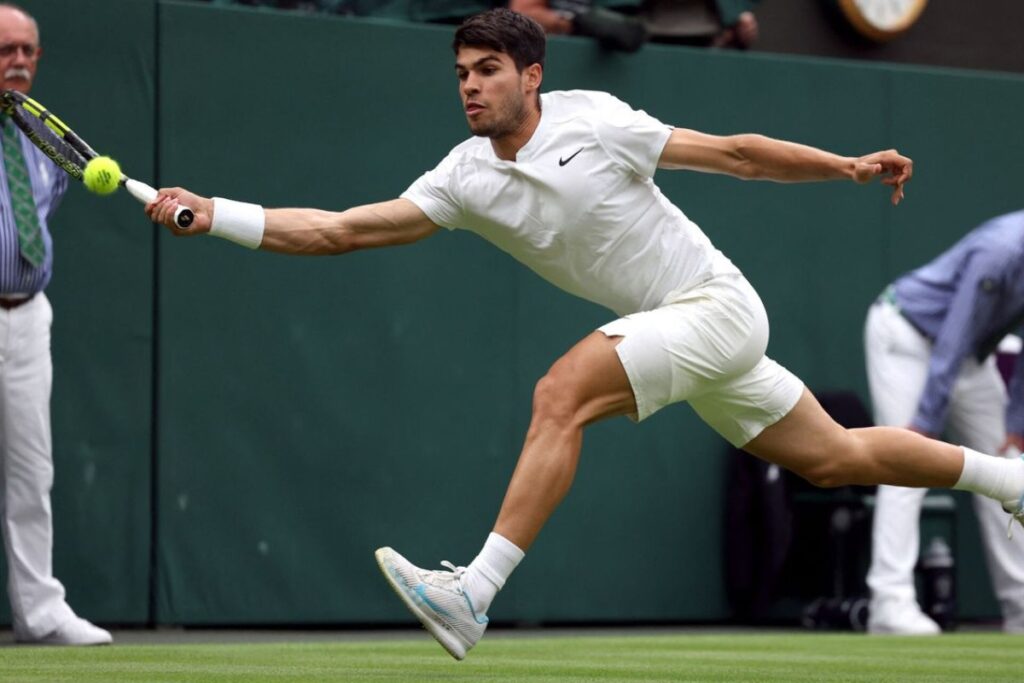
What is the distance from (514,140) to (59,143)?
161 cm

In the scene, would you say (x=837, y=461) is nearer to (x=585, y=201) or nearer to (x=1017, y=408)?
(x=585, y=201)

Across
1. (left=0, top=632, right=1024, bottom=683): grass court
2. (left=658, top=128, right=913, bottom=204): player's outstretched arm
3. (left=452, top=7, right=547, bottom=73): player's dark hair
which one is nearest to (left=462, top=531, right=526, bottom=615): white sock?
(left=0, top=632, right=1024, bottom=683): grass court

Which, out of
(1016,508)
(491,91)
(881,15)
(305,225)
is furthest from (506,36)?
(881,15)

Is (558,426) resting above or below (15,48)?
below

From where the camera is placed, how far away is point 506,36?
6.29 meters

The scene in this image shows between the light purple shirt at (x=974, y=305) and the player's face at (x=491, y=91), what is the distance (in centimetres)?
434

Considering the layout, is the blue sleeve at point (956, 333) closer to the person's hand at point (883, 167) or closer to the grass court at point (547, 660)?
the grass court at point (547, 660)

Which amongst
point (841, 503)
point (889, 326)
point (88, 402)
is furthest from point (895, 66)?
point (88, 402)

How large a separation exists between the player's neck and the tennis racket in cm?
105

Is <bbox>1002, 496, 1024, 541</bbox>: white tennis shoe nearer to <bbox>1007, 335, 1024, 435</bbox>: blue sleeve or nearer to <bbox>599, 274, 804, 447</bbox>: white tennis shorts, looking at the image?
<bbox>599, 274, 804, 447</bbox>: white tennis shorts

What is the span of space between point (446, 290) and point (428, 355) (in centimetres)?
36

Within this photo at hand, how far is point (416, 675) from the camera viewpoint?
6168 mm

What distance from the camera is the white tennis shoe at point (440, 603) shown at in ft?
18.7

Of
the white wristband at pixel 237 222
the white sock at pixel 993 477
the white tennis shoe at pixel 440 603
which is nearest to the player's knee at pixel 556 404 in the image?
the white tennis shoe at pixel 440 603
